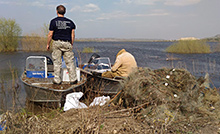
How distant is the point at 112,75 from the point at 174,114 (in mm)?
4493

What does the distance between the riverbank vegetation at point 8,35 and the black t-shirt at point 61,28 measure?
838 inches

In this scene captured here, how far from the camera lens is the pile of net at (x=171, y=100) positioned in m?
3.73

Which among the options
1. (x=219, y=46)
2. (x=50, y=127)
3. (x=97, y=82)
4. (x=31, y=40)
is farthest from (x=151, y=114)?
(x=219, y=46)

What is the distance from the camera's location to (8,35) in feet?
82.4

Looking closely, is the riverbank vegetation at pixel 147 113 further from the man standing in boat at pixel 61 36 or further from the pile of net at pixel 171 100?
the man standing in boat at pixel 61 36

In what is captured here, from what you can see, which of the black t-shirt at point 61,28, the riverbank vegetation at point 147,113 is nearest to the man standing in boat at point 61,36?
the black t-shirt at point 61,28

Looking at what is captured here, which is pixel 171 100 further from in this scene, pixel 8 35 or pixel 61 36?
pixel 8 35

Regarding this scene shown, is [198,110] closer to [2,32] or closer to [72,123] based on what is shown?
[72,123]

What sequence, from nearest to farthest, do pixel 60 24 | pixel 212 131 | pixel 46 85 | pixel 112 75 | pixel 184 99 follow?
pixel 212 131, pixel 184 99, pixel 60 24, pixel 46 85, pixel 112 75

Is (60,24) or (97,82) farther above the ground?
(60,24)

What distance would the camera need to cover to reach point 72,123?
345cm

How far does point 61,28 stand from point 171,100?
3893mm

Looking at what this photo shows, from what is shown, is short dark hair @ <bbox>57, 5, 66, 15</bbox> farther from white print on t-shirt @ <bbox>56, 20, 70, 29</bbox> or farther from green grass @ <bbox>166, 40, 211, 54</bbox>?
green grass @ <bbox>166, 40, 211, 54</bbox>

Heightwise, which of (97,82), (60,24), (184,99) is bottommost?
(97,82)
